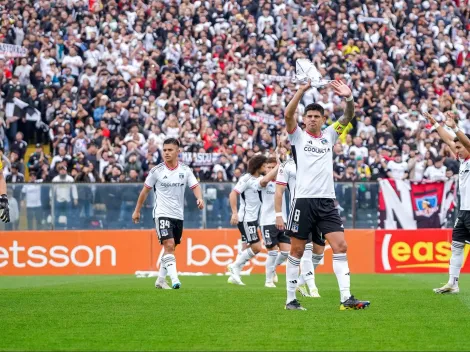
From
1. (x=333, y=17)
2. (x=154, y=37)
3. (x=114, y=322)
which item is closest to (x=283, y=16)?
(x=333, y=17)

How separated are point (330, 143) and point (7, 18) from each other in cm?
2138

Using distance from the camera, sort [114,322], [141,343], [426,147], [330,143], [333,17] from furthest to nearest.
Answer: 1. [333,17]
2. [426,147]
3. [330,143]
4. [114,322]
5. [141,343]

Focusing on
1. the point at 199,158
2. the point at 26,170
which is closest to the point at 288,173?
the point at 199,158

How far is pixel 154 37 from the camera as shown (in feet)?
106

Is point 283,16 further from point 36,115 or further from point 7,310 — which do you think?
point 7,310

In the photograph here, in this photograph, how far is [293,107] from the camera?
11930mm

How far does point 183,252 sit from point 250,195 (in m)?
6.07

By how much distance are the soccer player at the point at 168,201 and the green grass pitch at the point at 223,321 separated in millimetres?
983

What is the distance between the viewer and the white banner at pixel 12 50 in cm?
2808

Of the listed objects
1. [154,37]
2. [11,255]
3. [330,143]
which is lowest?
[11,255]

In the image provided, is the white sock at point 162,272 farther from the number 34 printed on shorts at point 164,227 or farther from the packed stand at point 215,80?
the packed stand at point 215,80

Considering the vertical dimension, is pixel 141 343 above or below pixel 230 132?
below

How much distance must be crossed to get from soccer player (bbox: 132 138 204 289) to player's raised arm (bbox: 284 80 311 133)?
515cm

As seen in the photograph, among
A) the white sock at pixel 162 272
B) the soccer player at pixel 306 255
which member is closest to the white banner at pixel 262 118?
the white sock at pixel 162 272
